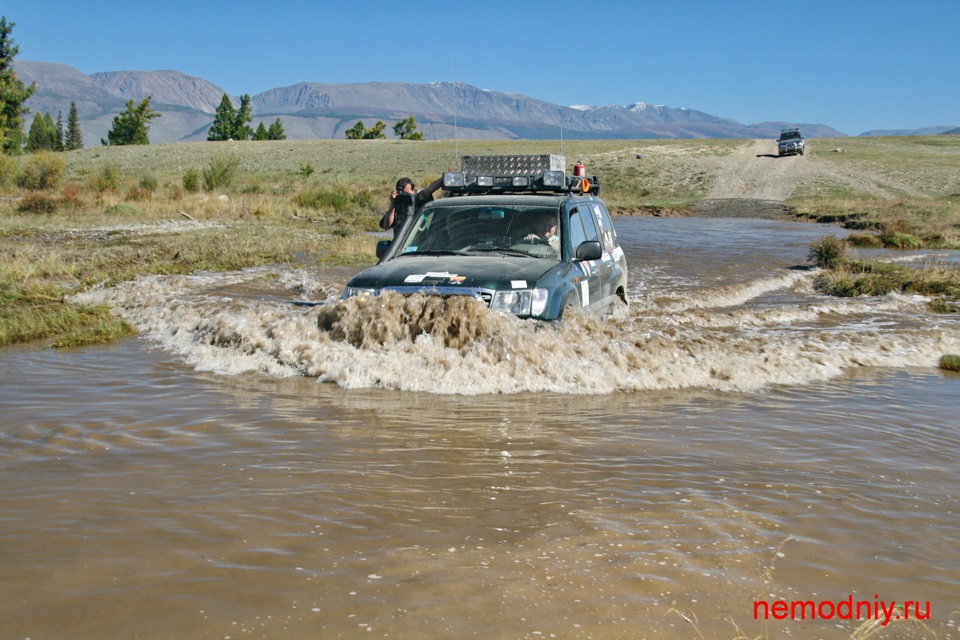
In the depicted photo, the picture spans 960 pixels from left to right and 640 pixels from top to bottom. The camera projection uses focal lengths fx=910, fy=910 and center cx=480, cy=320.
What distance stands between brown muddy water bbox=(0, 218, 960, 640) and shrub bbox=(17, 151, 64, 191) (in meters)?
26.1

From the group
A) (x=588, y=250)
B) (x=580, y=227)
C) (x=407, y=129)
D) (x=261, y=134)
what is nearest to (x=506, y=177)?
(x=580, y=227)

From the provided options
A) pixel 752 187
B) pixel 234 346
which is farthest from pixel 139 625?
pixel 752 187

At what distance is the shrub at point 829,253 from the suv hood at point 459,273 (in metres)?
11.4

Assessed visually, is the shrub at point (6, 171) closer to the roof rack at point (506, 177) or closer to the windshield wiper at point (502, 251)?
the roof rack at point (506, 177)

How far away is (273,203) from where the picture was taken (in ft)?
98.4

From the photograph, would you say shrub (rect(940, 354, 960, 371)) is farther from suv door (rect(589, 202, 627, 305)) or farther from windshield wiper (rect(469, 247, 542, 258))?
windshield wiper (rect(469, 247, 542, 258))

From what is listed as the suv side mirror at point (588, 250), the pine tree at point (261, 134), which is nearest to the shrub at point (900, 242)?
the suv side mirror at point (588, 250)

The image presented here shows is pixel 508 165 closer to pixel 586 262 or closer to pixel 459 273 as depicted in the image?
pixel 586 262

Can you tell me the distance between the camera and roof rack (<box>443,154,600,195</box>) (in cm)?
1001

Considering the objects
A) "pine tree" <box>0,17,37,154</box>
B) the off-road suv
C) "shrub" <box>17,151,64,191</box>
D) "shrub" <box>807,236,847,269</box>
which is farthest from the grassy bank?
"pine tree" <box>0,17,37,154</box>

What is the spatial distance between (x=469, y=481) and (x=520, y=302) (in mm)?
3047

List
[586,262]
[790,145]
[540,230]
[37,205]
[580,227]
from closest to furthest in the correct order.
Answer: [540,230], [586,262], [580,227], [37,205], [790,145]

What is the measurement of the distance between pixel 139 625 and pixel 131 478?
1795 mm

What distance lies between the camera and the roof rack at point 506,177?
10008 millimetres
